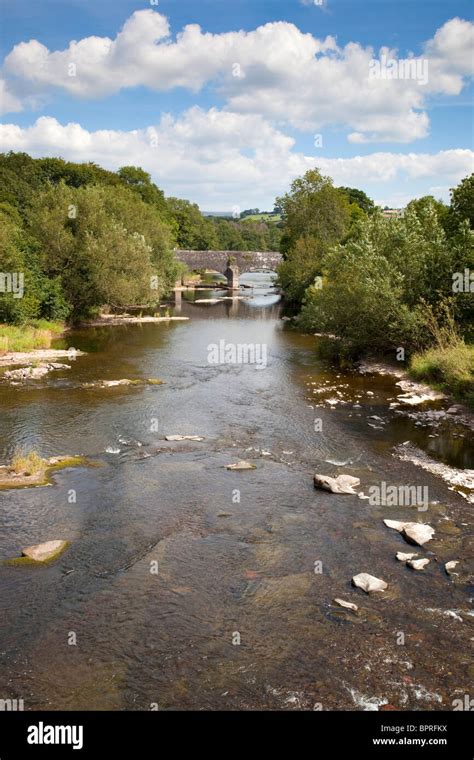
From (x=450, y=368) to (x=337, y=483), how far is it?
43.9 ft

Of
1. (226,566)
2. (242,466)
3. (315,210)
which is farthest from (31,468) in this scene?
(315,210)

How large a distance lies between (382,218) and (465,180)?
9.25 m

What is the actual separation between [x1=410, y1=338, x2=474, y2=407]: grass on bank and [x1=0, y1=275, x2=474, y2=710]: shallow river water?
3.70 m

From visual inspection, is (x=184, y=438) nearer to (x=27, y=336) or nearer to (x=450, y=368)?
(x=450, y=368)

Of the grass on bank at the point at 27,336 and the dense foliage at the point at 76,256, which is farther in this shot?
the dense foliage at the point at 76,256

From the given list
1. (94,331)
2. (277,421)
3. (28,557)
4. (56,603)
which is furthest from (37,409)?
(94,331)

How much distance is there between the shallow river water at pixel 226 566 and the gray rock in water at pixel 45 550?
0.37 meters

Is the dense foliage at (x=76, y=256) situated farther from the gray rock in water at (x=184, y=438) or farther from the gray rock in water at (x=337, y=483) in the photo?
the gray rock in water at (x=337, y=483)

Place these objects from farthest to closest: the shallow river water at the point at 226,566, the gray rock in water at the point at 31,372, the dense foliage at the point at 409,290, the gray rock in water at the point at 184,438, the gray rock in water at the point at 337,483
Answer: the dense foliage at the point at 409,290
the gray rock in water at the point at 31,372
the gray rock in water at the point at 184,438
the gray rock in water at the point at 337,483
the shallow river water at the point at 226,566

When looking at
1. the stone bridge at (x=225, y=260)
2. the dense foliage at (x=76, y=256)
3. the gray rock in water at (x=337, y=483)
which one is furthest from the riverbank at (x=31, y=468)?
the stone bridge at (x=225, y=260)

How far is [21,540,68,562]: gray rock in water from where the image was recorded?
14234 mm

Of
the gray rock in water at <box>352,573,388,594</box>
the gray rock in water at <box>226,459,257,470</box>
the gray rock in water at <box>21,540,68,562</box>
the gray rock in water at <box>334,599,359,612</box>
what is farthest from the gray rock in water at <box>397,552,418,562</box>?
the gray rock in water at <box>21,540,68,562</box>

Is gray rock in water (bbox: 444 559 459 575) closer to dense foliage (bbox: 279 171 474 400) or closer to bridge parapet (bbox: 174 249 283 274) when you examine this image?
dense foliage (bbox: 279 171 474 400)

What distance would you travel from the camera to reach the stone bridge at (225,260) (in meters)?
112
